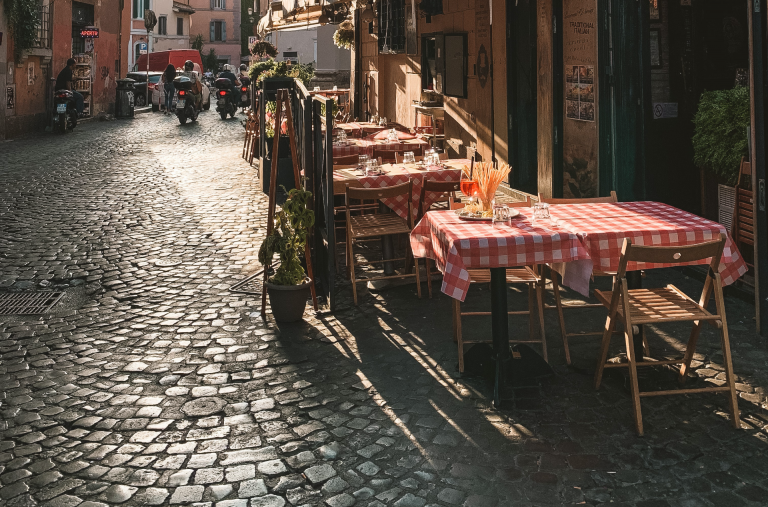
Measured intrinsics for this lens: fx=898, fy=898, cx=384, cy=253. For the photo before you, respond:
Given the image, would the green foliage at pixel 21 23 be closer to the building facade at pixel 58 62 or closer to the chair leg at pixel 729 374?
the building facade at pixel 58 62

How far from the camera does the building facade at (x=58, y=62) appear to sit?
22.4 m

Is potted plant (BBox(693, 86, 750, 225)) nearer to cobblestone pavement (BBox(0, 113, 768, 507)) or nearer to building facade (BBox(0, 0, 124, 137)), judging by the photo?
cobblestone pavement (BBox(0, 113, 768, 507))

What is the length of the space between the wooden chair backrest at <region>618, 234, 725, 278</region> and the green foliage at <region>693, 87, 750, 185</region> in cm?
254

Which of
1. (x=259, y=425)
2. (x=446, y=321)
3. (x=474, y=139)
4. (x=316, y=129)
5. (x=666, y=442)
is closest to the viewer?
(x=666, y=442)

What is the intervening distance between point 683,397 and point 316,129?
12.2 feet

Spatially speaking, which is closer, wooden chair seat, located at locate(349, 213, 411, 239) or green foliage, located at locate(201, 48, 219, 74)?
wooden chair seat, located at locate(349, 213, 411, 239)

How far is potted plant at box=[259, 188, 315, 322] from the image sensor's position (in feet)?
22.5

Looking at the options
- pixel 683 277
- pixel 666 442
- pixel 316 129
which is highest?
pixel 316 129

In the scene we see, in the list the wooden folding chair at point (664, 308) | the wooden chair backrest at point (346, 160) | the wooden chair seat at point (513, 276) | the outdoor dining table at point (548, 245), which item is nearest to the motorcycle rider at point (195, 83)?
the wooden chair backrest at point (346, 160)

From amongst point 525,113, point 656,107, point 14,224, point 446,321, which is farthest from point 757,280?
point 14,224

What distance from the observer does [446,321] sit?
6875mm

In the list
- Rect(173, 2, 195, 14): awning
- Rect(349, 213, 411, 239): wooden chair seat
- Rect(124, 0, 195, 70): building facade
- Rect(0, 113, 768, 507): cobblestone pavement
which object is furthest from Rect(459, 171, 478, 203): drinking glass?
Rect(173, 2, 195, 14): awning

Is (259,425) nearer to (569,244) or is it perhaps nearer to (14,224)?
(569,244)

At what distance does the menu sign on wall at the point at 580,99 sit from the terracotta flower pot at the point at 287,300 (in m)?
3.95
